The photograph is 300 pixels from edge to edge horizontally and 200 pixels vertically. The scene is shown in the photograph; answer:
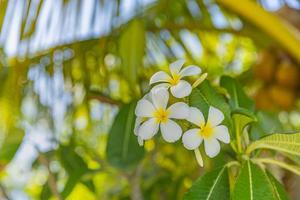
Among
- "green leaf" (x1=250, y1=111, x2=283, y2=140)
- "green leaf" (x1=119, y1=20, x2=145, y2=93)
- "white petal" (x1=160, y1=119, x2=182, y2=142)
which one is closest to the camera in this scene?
"white petal" (x1=160, y1=119, x2=182, y2=142)

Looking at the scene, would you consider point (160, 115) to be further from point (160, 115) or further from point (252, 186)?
point (252, 186)

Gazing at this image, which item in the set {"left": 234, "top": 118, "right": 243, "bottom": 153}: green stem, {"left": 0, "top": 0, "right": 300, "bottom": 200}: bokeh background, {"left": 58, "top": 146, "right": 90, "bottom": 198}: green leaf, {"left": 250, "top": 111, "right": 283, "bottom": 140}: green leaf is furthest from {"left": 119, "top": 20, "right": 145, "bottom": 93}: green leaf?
{"left": 234, "top": 118, "right": 243, "bottom": 153}: green stem

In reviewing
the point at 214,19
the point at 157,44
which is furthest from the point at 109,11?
the point at 214,19

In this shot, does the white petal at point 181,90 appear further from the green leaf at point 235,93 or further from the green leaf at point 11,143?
the green leaf at point 11,143

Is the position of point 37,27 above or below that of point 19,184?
above

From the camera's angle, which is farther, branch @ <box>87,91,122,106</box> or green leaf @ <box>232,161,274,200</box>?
branch @ <box>87,91,122,106</box>

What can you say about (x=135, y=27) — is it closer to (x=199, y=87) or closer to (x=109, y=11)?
(x=109, y=11)

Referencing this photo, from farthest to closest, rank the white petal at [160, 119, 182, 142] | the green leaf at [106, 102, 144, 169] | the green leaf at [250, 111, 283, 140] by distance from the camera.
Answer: the green leaf at [106, 102, 144, 169], the green leaf at [250, 111, 283, 140], the white petal at [160, 119, 182, 142]

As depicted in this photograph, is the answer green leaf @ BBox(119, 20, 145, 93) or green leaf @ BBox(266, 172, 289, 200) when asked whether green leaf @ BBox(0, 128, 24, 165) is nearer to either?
green leaf @ BBox(119, 20, 145, 93)
